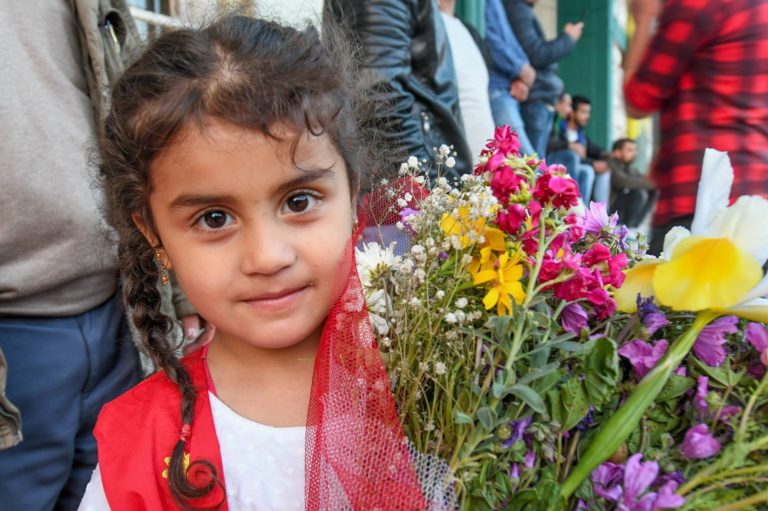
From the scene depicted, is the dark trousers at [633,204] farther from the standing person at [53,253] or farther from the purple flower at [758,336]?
the purple flower at [758,336]

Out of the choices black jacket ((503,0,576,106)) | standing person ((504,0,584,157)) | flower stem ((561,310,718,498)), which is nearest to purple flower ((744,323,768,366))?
flower stem ((561,310,718,498))

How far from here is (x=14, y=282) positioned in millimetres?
1617

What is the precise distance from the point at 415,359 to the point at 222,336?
558mm

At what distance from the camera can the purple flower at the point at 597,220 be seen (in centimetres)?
102

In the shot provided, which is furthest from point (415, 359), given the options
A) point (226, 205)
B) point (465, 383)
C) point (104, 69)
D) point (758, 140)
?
point (758, 140)

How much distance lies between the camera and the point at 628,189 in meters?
7.83

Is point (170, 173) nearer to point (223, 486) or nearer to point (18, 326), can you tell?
point (223, 486)

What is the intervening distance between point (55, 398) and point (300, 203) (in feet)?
3.40

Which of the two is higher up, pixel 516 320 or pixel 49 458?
pixel 516 320

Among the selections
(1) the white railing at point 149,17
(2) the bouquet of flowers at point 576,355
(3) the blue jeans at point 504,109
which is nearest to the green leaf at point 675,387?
(2) the bouquet of flowers at point 576,355

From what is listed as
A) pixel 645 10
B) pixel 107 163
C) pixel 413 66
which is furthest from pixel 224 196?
pixel 645 10

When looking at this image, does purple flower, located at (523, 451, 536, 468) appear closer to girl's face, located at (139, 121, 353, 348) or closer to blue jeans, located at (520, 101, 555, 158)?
girl's face, located at (139, 121, 353, 348)

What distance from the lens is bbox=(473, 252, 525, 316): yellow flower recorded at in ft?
2.79

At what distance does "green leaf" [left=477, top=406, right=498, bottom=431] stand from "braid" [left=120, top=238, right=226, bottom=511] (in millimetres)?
583
